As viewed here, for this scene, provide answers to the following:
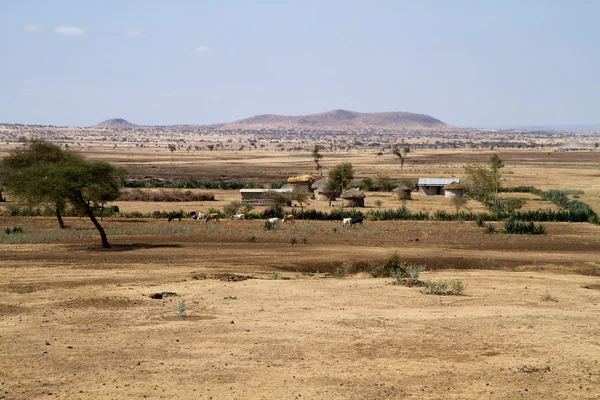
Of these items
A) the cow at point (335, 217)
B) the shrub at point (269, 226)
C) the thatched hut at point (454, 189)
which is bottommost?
the cow at point (335, 217)

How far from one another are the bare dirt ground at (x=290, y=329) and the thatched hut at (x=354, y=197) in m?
27.9

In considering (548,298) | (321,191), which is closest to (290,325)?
(548,298)

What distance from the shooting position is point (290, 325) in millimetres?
18312

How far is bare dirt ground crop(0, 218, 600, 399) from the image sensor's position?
14023 mm

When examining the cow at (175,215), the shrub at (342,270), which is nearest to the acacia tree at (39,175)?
the cow at (175,215)

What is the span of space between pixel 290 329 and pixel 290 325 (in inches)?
16.0

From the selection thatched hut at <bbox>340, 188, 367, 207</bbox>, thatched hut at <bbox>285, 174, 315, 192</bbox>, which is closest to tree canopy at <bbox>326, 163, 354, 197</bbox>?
thatched hut at <bbox>285, 174, 315, 192</bbox>

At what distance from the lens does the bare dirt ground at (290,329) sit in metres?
14.0

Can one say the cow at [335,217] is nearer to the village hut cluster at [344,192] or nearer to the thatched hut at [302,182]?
the village hut cluster at [344,192]

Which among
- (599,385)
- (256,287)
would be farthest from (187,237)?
(599,385)

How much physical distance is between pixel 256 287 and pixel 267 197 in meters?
37.6

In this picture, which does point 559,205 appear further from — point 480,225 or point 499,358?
point 499,358

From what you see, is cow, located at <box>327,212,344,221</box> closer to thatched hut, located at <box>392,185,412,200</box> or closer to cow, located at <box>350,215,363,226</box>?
cow, located at <box>350,215,363,226</box>

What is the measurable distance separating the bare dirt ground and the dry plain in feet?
0.16
